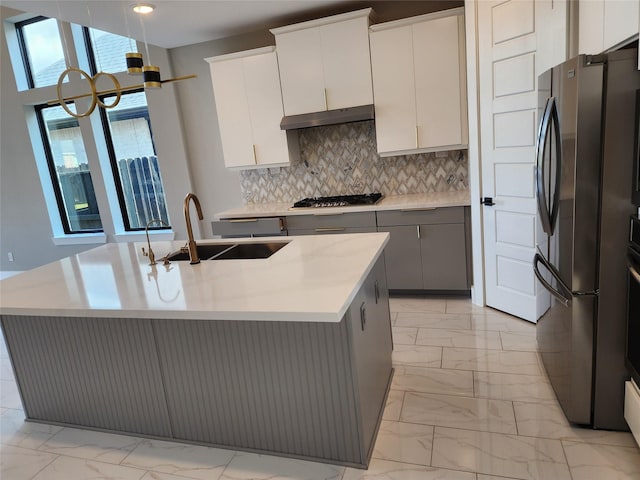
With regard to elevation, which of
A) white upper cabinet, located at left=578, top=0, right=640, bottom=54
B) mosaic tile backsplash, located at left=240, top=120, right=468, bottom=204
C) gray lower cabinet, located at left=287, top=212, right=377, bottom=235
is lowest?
gray lower cabinet, located at left=287, top=212, right=377, bottom=235

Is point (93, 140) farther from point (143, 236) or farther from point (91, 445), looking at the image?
point (91, 445)

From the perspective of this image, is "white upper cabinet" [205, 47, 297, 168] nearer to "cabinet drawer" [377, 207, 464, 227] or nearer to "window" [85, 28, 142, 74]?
"cabinet drawer" [377, 207, 464, 227]

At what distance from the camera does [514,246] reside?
3146 mm

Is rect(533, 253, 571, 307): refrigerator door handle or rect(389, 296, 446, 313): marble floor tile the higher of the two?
rect(533, 253, 571, 307): refrigerator door handle

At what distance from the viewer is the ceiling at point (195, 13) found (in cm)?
325

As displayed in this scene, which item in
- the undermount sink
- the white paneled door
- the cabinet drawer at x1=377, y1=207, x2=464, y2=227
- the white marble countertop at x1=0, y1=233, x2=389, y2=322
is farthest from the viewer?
the cabinet drawer at x1=377, y1=207, x2=464, y2=227

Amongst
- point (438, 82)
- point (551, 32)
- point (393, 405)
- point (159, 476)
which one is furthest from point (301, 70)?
point (159, 476)

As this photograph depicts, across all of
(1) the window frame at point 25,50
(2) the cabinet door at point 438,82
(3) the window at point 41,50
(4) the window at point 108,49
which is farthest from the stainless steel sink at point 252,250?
(1) the window frame at point 25,50

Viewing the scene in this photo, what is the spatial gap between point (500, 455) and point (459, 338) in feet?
3.85

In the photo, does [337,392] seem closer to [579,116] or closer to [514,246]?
[579,116]

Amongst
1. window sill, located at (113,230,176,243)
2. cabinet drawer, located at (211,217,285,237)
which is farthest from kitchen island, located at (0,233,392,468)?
window sill, located at (113,230,176,243)

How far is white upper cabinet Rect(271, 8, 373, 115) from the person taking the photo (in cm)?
371

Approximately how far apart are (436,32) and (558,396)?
278cm

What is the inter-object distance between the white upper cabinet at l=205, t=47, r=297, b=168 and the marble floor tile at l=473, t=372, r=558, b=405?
8.64 ft
